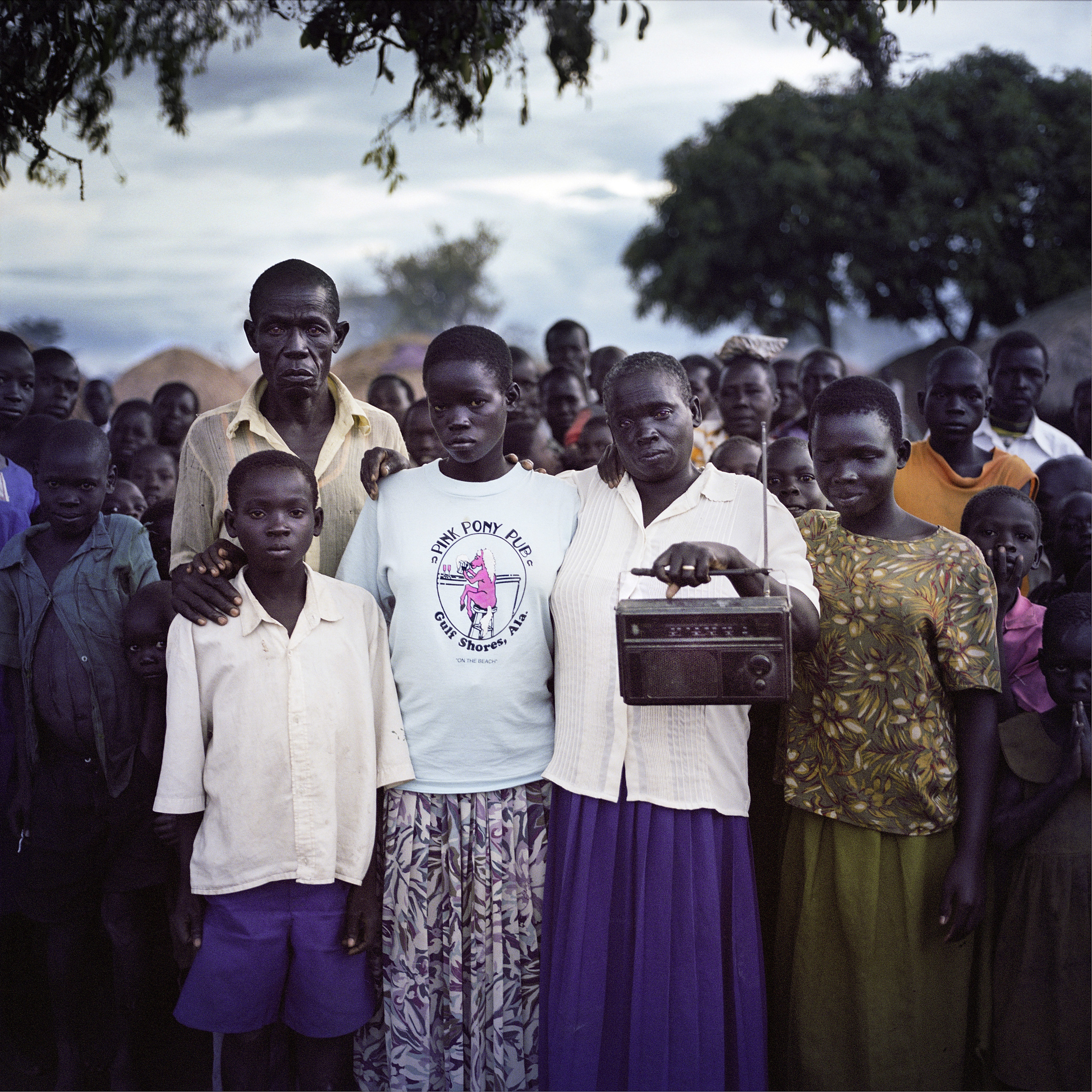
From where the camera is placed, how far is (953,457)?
381cm

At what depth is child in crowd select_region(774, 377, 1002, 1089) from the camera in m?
2.39

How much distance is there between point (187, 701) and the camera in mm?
2357

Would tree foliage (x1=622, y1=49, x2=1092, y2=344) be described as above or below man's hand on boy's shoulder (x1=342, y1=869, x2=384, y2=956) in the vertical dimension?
above

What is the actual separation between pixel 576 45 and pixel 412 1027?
356cm

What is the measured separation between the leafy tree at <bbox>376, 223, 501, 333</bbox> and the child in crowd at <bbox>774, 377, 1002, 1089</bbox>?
2612cm

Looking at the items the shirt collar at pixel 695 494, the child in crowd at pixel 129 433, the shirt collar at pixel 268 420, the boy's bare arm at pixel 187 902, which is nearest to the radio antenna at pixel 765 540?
the shirt collar at pixel 695 494

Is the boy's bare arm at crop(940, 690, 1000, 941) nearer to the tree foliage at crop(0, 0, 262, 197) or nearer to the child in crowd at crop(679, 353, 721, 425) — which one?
the child in crowd at crop(679, 353, 721, 425)

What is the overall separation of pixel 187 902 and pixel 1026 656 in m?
2.36

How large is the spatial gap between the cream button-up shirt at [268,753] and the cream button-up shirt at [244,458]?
39 centimetres

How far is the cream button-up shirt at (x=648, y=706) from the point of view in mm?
2359

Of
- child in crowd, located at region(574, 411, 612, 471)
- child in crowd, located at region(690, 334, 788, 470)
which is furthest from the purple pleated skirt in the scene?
child in crowd, located at region(690, 334, 788, 470)

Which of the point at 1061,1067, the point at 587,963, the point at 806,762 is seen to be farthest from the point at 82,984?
the point at 1061,1067

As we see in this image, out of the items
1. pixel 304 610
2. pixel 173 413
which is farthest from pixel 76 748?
pixel 173 413

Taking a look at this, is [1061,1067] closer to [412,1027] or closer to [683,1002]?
[683,1002]
